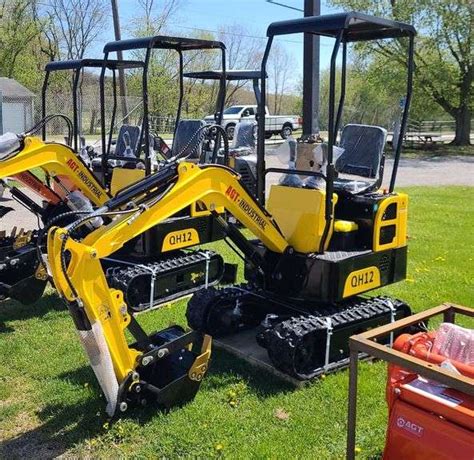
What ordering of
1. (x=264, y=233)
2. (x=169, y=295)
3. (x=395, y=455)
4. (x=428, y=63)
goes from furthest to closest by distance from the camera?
(x=428, y=63), (x=169, y=295), (x=264, y=233), (x=395, y=455)

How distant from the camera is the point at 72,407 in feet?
14.6

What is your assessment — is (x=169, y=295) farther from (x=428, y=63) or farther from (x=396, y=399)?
(x=428, y=63)

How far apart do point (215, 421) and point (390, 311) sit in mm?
1908

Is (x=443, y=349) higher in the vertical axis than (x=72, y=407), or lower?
higher

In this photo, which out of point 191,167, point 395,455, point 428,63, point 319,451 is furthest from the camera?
point 428,63

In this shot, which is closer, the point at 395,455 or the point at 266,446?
the point at 395,455

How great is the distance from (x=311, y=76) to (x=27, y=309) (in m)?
5.96

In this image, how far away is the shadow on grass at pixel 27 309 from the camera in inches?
248

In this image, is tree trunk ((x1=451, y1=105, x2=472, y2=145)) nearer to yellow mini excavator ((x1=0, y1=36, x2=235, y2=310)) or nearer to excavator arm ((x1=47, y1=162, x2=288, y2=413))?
yellow mini excavator ((x1=0, y1=36, x2=235, y2=310))

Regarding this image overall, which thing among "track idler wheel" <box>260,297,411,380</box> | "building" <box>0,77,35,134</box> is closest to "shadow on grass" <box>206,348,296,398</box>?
"track idler wheel" <box>260,297,411,380</box>

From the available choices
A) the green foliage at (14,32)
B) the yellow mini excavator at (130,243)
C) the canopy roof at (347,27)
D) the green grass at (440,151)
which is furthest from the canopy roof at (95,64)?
the green foliage at (14,32)

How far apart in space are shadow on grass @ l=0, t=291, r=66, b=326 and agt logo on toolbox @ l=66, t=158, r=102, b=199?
1.27 metres

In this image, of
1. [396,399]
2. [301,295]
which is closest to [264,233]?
[301,295]

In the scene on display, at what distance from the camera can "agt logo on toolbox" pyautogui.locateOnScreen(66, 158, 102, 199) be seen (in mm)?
7107
